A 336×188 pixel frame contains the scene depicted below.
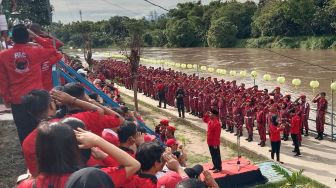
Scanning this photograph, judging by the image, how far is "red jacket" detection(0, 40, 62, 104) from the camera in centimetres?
399

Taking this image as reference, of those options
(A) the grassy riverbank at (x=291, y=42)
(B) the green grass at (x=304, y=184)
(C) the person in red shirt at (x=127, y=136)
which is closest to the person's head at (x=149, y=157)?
(C) the person in red shirt at (x=127, y=136)

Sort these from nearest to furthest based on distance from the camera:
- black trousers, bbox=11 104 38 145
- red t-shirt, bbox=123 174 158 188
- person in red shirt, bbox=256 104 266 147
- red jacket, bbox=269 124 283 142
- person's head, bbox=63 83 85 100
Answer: red t-shirt, bbox=123 174 158 188 → person's head, bbox=63 83 85 100 → black trousers, bbox=11 104 38 145 → red jacket, bbox=269 124 283 142 → person in red shirt, bbox=256 104 266 147

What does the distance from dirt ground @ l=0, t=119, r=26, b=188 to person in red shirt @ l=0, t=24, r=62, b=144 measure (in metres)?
1.42

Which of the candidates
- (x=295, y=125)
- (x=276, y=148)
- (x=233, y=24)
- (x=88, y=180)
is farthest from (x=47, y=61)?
(x=233, y=24)

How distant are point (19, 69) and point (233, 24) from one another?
58941mm

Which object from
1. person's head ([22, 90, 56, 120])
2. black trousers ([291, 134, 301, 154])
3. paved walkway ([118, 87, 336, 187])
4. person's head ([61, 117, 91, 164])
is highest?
person's head ([22, 90, 56, 120])

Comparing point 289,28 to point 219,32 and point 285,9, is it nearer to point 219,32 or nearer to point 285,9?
point 285,9

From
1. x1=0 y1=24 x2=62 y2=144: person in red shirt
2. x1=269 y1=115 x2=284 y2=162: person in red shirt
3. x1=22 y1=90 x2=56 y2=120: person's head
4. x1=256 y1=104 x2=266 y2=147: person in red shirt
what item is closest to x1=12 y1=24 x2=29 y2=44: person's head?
x1=0 y1=24 x2=62 y2=144: person in red shirt

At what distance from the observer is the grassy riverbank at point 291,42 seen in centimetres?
4428

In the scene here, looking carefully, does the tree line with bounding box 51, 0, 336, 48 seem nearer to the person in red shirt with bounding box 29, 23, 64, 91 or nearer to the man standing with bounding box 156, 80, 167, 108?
the man standing with bounding box 156, 80, 167, 108

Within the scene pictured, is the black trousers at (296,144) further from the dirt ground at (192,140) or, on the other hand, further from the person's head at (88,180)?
the person's head at (88,180)

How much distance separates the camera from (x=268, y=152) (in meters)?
9.74

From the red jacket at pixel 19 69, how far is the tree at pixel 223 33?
55.2 m

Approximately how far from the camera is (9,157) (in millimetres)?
5938
